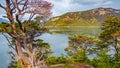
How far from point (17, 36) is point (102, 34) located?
22676 millimetres

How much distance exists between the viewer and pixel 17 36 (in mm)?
16812

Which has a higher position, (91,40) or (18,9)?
(18,9)

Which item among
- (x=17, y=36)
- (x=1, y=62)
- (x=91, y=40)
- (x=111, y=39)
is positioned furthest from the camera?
(x=1, y=62)

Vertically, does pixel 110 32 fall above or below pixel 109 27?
below

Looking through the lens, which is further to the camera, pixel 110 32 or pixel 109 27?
pixel 109 27

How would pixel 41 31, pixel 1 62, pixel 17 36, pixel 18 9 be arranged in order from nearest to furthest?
pixel 18 9 → pixel 17 36 → pixel 41 31 → pixel 1 62

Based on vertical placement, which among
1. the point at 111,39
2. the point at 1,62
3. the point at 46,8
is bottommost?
the point at 1,62

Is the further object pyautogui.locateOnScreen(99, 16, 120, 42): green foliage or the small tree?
pyautogui.locateOnScreen(99, 16, 120, 42): green foliage

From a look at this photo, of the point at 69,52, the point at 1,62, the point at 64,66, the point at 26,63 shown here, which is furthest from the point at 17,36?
the point at 1,62

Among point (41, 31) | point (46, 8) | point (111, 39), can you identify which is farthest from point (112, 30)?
point (46, 8)

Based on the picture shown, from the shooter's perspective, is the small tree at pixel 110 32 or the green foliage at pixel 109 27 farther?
the green foliage at pixel 109 27

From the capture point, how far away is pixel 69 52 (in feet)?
159

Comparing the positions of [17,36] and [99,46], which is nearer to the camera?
[17,36]

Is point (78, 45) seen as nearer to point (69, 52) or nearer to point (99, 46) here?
point (69, 52)
